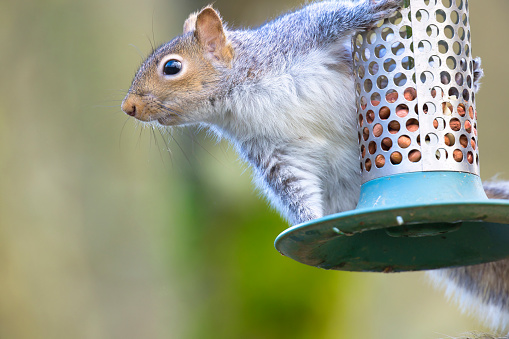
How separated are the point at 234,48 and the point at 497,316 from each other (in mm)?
1413

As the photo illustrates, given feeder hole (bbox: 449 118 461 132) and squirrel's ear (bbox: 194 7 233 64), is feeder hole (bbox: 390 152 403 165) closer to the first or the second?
feeder hole (bbox: 449 118 461 132)

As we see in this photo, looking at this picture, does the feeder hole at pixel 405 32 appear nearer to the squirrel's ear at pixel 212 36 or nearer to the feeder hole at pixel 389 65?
the feeder hole at pixel 389 65

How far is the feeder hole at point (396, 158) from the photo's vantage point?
1750mm

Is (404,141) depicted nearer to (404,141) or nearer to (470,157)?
(404,141)

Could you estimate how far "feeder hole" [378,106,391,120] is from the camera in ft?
6.04

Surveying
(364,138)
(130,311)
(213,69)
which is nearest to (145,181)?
(130,311)

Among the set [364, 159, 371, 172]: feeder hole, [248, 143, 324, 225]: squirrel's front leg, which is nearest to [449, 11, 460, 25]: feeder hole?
[364, 159, 371, 172]: feeder hole

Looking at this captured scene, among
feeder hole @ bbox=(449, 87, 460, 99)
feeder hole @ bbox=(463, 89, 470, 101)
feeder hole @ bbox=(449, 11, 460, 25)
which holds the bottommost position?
feeder hole @ bbox=(449, 87, 460, 99)

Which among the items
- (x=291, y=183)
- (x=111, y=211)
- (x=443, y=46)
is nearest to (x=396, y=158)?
(x=443, y=46)

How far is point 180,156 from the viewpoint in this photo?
12.8ft

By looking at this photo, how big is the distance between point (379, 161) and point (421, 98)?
7.9 inches

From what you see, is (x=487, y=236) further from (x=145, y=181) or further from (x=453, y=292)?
(x=145, y=181)

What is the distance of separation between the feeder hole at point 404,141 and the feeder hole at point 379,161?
0.23 ft

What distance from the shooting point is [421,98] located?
1769 mm
